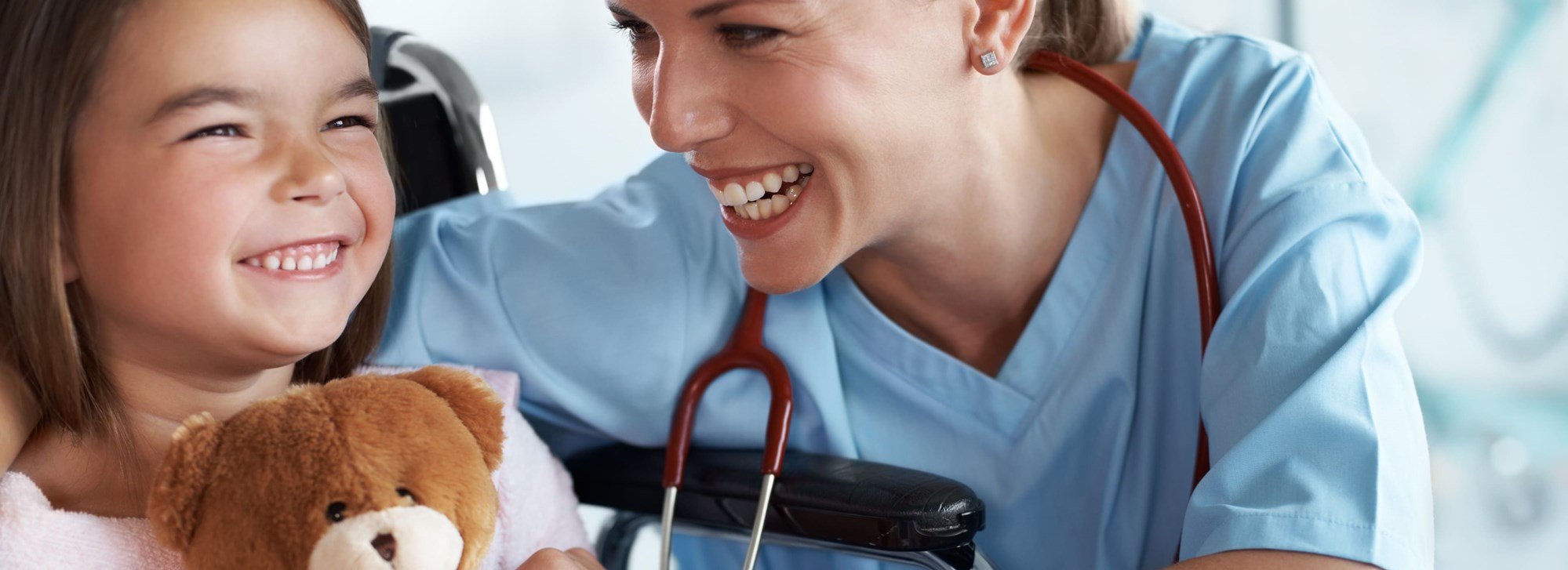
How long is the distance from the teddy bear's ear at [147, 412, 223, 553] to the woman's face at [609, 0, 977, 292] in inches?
15.4

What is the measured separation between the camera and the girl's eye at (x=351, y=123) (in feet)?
3.11

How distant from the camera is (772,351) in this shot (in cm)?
119

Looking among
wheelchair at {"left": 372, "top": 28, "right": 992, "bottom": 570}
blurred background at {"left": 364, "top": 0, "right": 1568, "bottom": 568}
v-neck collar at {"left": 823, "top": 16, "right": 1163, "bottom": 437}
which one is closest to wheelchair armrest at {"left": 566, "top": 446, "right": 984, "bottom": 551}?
wheelchair at {"left": 372, "top": 28, "right": 992, "bottom": 570}

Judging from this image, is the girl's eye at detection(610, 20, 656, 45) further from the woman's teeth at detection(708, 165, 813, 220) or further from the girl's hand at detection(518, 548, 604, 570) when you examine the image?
the girl's hand at detection(518, 548, 604, 570)

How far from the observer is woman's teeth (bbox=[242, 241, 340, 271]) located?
88cm

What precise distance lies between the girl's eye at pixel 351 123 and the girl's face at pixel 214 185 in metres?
0.03

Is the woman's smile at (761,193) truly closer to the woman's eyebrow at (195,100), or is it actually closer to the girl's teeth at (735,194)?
the girl's teeth at (735,194)

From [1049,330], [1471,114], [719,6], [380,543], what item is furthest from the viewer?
[1471,114]

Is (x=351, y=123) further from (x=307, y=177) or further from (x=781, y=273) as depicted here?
(x=781, y=273)

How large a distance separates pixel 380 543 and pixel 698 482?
422 millimetres

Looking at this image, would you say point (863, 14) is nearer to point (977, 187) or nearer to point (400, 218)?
point (977, 187)

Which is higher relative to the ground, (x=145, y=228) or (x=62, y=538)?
(x=145, y=228)

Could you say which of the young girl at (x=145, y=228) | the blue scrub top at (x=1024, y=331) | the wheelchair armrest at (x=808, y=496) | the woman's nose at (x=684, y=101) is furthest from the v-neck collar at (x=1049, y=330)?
the young girl at (x=145, y=228)

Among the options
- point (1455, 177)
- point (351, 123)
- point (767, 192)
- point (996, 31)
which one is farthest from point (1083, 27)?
point (1455, 177)
